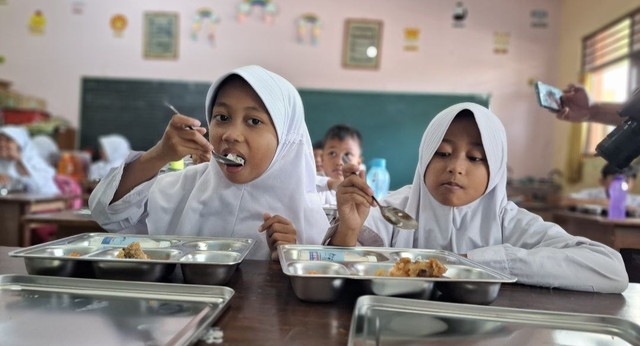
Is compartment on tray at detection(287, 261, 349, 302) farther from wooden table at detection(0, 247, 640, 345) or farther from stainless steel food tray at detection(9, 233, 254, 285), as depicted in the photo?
stainless steel food tray at detection(9, 233, 254, 285)

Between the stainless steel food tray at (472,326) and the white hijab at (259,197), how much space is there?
59 cm

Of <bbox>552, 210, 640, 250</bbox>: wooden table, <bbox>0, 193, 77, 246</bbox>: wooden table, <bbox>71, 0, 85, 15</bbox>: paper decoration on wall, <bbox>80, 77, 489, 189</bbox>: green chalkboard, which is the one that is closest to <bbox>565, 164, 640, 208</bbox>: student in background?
<bbox>552, 210, 640, 250</bbox>: wooden table

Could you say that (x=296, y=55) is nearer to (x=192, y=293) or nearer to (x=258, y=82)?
A: (x=258, y=82)

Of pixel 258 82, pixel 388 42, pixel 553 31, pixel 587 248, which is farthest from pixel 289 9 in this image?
pixel 587 248

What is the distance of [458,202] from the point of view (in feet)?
3.88

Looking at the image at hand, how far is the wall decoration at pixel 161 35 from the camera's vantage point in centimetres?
525

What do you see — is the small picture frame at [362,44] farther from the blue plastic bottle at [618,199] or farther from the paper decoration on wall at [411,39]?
the blue plastic bottle at [618,199]

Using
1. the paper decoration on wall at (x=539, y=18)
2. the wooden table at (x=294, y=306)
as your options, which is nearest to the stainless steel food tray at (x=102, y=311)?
the wooden table at (x=294, y=306)

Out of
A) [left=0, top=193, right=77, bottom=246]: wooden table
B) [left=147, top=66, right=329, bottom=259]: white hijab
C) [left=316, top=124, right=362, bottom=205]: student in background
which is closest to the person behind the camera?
[left=147, top=66, right=329, bottom=259]: white hijab

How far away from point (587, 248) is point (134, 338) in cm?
91

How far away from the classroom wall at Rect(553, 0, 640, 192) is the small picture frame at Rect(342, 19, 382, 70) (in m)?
2.09

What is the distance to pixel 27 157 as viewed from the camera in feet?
12.3

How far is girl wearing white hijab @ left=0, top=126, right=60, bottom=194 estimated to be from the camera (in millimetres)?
3602

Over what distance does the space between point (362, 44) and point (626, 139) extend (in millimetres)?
4797
